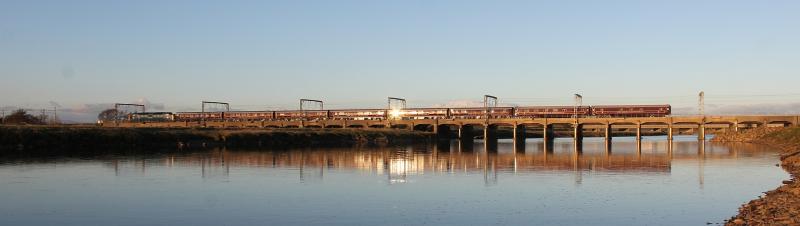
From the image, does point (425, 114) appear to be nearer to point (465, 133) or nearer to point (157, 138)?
point (465, 133)

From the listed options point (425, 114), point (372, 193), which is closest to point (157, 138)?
point (372, 193)

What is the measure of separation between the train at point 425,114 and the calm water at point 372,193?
244ft

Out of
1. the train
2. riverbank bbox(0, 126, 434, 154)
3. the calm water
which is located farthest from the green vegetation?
the calm water

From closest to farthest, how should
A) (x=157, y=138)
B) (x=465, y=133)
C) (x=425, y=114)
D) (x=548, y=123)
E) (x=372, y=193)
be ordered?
(x=372, y=193) → (x=157, y=138) → (x=548, y=123) → (x=465, y=133) → (x=425, y=114)

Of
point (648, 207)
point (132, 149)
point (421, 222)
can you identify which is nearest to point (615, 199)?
point (648, 207)

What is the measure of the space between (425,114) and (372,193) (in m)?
114

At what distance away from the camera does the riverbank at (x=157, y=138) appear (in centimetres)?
7325

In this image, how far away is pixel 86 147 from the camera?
250 feet

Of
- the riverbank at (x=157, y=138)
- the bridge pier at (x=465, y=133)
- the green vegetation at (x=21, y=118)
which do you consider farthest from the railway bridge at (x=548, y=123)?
the green vegetation at (x=21, y=118)

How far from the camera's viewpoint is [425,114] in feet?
479

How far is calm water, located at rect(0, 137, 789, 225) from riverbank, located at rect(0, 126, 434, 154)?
2462cm

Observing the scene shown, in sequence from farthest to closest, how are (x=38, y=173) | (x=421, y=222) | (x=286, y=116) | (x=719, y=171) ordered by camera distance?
(x=286, y=116) → (x=719, y=171) → (x=38, y=173) → (x=421, y=222)

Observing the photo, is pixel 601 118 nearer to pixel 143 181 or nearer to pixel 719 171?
pixel 719 171

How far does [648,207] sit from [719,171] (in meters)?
21.5
